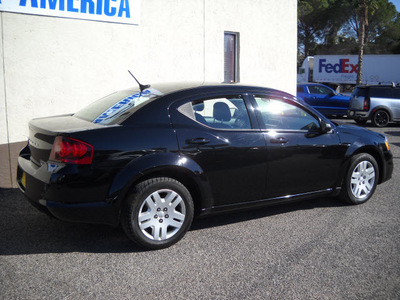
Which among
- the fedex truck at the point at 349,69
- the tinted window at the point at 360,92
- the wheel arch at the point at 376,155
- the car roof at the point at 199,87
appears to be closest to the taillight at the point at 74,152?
the car roof at the point at 199,87

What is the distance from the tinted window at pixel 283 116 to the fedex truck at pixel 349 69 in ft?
89.1

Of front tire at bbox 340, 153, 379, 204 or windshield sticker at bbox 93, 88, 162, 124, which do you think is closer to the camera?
windshield sticker at bbox 93, 88, 162, 124

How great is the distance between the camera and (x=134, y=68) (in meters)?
7.74

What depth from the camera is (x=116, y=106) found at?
4.44 meters

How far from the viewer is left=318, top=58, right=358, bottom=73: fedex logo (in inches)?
1209

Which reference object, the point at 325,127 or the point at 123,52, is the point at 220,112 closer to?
the point at 325,127

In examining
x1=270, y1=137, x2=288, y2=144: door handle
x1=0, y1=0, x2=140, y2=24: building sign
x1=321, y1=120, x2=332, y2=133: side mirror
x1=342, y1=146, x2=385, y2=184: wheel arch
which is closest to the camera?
x1=270, y1=137, x2=288, y2=144: door handle

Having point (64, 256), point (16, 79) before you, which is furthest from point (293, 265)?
point (16, 79)

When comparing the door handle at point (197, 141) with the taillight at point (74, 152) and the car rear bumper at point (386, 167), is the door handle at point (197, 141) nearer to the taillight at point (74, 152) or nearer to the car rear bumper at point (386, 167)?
the taillight at point (74, 152)

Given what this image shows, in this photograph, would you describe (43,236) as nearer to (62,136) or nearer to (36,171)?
(36,171)

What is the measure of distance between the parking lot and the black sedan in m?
0.29

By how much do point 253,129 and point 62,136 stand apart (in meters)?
1.98

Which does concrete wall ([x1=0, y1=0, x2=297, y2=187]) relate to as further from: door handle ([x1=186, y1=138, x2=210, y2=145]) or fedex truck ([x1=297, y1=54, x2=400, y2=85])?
fedex truck ([x1=297, y1=54, x2=400, y2=85])

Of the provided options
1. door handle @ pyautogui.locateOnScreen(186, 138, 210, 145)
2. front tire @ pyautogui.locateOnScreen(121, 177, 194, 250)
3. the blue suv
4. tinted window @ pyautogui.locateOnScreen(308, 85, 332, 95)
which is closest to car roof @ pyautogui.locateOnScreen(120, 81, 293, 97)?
door handle @ pyautogui.locateOnScreen(186, 138, 210, 145)
